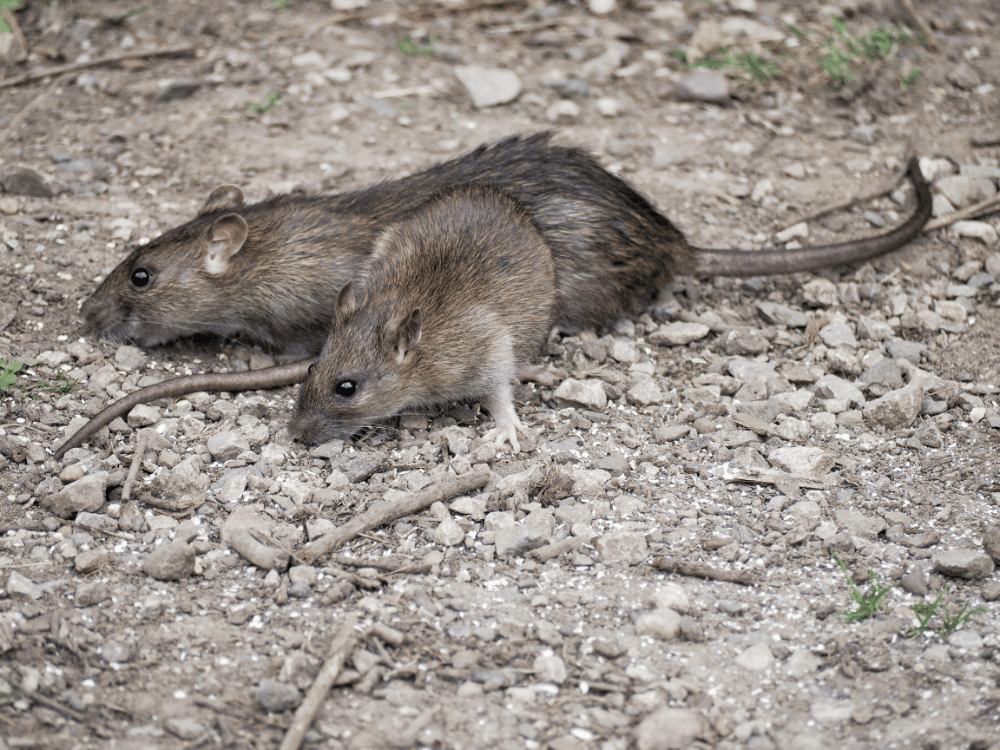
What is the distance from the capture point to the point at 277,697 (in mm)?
2938

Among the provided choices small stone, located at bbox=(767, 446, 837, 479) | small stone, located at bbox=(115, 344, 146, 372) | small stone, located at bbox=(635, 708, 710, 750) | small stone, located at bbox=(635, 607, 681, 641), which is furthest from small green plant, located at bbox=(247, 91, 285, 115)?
small stone, located at bbox=(635, 708, 710, 750)

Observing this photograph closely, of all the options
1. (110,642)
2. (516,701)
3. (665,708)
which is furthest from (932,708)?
(110,642)

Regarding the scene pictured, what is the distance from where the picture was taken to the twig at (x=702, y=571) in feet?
11.5

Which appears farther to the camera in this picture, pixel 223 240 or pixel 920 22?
pixel 920 22

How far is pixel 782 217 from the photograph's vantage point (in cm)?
611

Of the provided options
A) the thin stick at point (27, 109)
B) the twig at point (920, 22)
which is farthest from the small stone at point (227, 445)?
the twig at point (920, 22)

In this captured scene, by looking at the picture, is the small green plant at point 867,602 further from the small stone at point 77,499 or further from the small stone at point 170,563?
the small stone at point 77,499

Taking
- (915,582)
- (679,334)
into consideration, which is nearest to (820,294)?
(679,334)

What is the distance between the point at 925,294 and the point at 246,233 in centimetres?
380

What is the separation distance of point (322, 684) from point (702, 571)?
144 centimetres

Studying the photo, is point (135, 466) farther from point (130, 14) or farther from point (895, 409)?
point (130, 14)

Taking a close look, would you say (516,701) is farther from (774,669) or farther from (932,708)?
(932,708)

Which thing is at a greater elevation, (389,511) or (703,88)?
(703,88)

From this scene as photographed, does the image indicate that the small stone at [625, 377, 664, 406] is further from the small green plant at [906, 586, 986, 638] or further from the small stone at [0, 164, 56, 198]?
the small stone at [0, 164, 56, 198]
